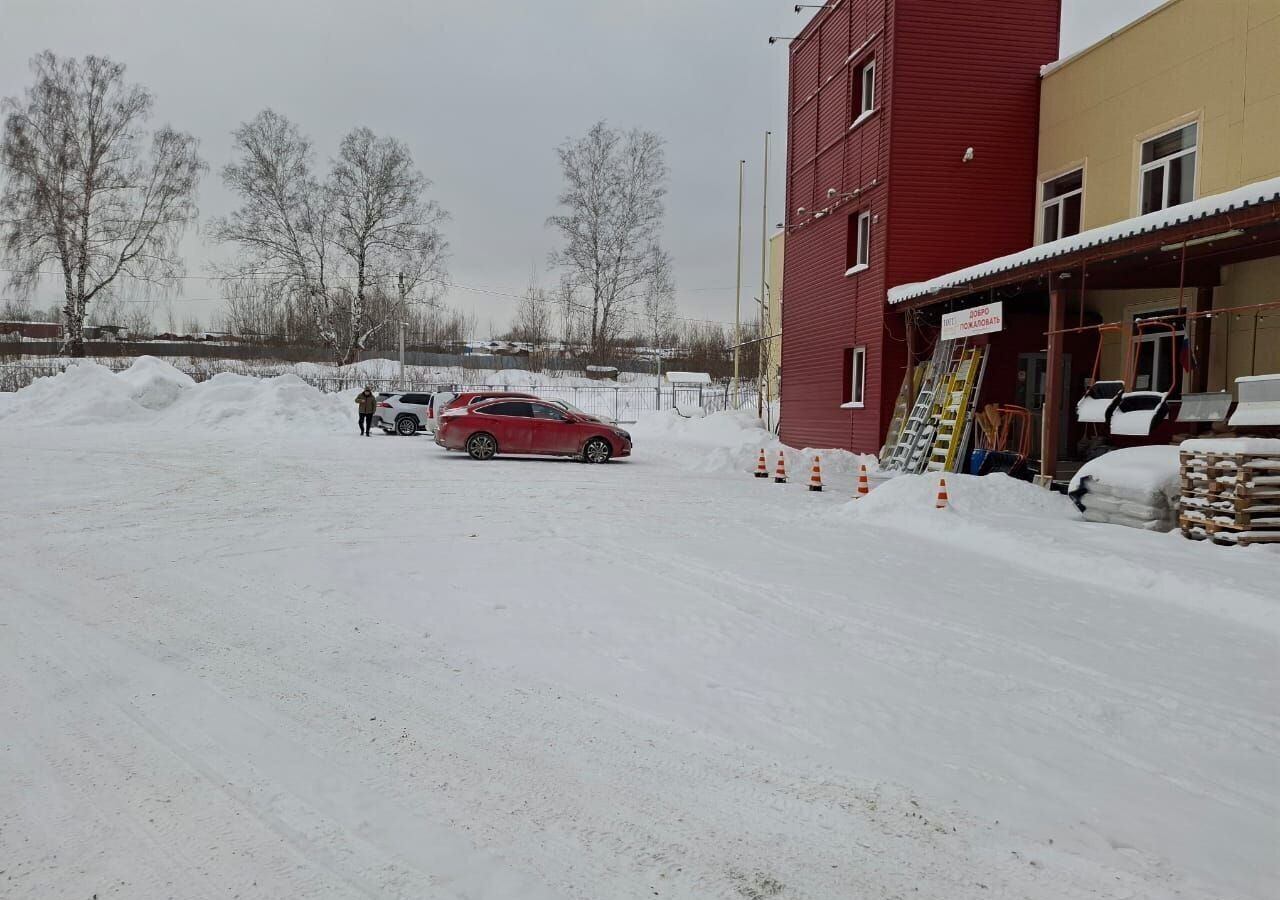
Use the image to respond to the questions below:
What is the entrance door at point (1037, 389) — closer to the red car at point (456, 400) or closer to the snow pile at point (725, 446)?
the snow pile at point (725, 446)

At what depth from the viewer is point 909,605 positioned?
6.45 metres

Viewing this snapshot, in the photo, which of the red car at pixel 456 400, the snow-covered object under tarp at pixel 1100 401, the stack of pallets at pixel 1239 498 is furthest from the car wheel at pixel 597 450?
the stack of pallets at pixel 1239 498

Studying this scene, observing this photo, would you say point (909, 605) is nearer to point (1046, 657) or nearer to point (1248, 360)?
point (1046, 657)

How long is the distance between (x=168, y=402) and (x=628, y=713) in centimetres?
3166

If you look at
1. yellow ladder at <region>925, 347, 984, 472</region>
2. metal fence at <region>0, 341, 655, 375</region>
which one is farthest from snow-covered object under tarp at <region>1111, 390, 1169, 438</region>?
metal fence at <region>0, 341, 655, 375</region>

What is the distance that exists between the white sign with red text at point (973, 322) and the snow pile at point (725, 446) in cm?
300

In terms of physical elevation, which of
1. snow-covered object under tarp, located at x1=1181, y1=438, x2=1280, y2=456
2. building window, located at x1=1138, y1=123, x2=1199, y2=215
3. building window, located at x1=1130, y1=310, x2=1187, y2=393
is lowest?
snow-covered object under tarp, located at x1=1181, y1=438, x2=1280, y2=456

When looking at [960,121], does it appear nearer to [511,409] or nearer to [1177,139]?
[1177,139]

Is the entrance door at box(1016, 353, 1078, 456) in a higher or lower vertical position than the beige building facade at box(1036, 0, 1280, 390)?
lower

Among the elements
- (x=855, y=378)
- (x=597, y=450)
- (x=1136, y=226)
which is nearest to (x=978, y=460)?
(x=1136, y=226)

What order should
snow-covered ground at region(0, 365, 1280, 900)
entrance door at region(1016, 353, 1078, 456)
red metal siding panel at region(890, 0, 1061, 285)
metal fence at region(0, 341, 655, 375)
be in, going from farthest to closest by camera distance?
metal fence at region(0, 341, 655, 375) < red metal siding panel at region(890, 0, 1061, 285) < entrance door at region(1016, 353, 1078, 456) < snow-covered ground at region(0, 365, 1280, 900)

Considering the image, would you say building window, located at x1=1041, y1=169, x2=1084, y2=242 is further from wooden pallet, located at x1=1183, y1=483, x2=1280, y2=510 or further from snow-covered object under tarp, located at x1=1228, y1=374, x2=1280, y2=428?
wooden pallet, located at x1=1183, y1=483, x2=1280, y2=510

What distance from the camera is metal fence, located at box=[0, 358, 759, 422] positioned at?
41531 millimetres

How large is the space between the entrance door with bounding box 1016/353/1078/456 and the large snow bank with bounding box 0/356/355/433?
22.8 m
